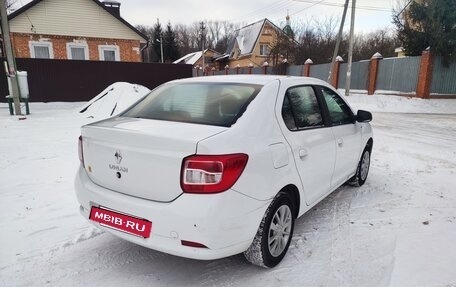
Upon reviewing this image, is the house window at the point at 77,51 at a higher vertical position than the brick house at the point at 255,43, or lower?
lower

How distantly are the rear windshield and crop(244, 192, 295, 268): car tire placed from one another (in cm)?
81

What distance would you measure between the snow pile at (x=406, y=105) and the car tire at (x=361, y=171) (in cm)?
1315

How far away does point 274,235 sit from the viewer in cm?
292

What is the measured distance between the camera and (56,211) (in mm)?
3928

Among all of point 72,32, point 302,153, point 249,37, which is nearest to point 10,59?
point 72,32

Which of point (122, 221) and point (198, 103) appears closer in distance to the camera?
point (122, 221)

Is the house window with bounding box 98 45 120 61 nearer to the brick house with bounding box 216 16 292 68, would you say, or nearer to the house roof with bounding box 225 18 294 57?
the brick house with bounding box 216 16 292 68

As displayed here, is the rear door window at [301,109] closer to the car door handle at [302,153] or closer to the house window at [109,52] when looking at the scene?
the car door handle at [302,153]

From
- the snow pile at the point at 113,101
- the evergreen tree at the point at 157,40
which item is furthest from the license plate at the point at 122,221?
the evergreen tree at the point at 157,40

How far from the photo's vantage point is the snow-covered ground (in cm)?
279

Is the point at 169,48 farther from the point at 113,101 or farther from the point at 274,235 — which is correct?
the point at 274,235

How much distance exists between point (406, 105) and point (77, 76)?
1685 centimetres

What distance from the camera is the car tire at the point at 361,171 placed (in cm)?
489

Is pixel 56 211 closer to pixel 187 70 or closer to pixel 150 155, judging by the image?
pixel 150 155
